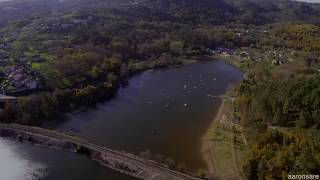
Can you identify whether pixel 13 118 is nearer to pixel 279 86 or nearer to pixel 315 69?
pixel 279 86

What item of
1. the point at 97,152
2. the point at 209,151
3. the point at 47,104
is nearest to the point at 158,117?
the point at 209,151

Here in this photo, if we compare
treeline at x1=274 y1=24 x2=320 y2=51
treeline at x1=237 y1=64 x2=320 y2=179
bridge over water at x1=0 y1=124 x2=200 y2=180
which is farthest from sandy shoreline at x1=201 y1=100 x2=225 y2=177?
treeline at x1=274 y1=24 x2=320 y2=51

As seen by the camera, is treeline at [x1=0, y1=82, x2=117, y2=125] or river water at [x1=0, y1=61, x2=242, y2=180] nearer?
river water at [x1=0, y1=61, x2=242, y2=180]

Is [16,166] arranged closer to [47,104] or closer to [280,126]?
[47,104]

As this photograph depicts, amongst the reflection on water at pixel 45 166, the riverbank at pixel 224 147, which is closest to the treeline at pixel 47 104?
the reflection on water at pixel 45 166

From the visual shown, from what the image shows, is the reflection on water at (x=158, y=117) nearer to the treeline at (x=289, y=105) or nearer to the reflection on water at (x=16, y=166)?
the treeline at (x=289, y=105)

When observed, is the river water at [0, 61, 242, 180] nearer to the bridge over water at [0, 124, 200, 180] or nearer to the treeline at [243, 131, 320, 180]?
the bridge over water at [0, 124, 200, 180]
